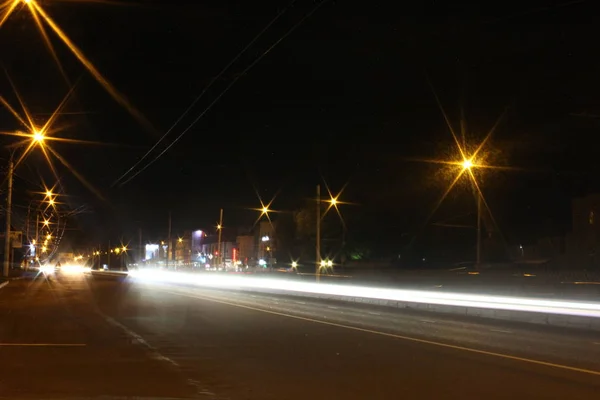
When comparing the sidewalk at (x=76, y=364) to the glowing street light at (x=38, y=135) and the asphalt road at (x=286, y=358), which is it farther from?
the glowing street light at (x=38, y=135)

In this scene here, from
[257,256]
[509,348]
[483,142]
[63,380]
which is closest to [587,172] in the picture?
[483,142]

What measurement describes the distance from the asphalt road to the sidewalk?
22 mm

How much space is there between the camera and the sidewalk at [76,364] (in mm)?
8148

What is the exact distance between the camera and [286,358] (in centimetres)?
1120

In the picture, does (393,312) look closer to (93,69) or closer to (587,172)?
(93,69)

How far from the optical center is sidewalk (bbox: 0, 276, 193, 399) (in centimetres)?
815

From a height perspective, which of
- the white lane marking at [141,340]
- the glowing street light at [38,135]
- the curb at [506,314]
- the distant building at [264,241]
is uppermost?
the glowing street light at [38,135]

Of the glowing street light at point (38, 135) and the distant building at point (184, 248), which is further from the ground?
the glowing street light at point (38, 135)

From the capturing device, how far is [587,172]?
53.5m

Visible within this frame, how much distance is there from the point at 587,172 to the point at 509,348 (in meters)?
45.5

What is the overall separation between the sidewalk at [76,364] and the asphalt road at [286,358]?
0.02 m

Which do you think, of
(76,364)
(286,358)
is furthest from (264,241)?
(76,364)

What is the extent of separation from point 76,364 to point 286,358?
11.9ft

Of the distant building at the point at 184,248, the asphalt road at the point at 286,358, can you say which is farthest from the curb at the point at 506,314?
the distant building at the point at 184,248
